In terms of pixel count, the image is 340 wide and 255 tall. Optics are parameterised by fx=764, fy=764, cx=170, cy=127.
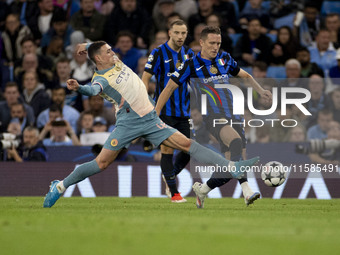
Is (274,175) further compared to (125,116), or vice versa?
(274,175)

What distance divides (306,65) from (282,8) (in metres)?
2.54

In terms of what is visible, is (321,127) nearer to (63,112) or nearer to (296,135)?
(296,135)

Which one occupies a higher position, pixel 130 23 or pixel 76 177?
pixel 130 23

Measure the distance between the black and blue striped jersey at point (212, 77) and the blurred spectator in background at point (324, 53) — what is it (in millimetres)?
7193

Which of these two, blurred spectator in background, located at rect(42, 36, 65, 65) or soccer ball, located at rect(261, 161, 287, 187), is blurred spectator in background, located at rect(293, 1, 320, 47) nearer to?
blurred spectator in background, located at rect(42, 36, 65, 65)

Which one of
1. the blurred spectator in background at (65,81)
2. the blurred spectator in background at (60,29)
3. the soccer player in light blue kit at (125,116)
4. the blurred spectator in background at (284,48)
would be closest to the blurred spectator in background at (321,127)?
the blurred spectator in background at (284,48)

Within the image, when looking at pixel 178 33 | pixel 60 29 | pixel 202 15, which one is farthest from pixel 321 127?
pixel 60 29

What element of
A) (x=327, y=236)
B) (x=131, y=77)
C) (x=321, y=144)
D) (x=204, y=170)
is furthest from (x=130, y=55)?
(x=327, y=236)

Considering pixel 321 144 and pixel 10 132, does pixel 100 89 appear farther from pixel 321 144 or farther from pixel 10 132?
pixel 10 132

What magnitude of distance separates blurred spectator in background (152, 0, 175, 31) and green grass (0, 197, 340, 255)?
356 inches

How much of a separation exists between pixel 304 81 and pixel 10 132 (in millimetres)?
6252

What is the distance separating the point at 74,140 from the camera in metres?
15.3

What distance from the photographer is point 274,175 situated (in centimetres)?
1039

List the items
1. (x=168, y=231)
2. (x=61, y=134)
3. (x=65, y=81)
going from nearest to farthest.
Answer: (x=168, y=231) → (x=61, y=134) → (x=65, y=81)
